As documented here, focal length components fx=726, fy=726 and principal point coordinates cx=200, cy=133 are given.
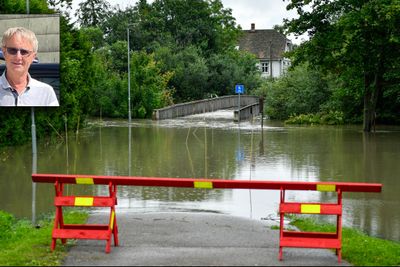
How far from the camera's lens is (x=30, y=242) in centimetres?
985

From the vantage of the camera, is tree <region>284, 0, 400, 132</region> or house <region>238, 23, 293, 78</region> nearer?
tree <region>284, 0, 400, 132</region>

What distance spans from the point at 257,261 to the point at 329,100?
42.9 metres

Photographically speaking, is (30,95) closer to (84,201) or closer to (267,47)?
(84,201)

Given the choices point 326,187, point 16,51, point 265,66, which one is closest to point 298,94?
point 16,51

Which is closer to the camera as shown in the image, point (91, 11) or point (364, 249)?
point (364, 249)

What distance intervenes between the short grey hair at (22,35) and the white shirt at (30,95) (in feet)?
3.99

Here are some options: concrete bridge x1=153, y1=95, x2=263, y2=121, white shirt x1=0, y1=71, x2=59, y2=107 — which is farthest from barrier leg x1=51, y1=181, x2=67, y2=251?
concrete bridge x1=153, y1=95, x2=263, y2=121

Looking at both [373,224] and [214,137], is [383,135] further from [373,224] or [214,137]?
[373,224]

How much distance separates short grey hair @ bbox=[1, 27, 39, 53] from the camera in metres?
27.7

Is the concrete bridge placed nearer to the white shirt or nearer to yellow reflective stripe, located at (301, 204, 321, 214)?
the white shirt

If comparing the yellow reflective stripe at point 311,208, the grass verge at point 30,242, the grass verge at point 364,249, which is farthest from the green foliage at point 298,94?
the yellow reflective stripe at point 311,208

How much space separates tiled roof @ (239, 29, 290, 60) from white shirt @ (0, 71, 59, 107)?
261 feet

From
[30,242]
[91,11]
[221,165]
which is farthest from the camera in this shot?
[91,11]

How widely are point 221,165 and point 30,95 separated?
30.1 feet
